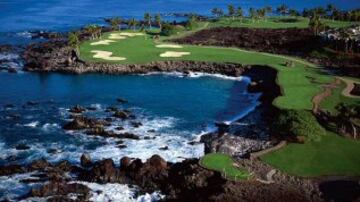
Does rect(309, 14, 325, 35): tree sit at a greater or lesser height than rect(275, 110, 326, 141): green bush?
greater

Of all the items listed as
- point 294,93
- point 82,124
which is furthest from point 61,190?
point 294,93

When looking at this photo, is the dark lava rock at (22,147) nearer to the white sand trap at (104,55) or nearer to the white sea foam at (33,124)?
the white sea foam at (33,124)

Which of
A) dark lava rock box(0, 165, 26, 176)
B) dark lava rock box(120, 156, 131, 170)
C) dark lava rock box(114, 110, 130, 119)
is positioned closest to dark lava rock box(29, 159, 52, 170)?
dark lava rock box(0, 165, 26, 176)

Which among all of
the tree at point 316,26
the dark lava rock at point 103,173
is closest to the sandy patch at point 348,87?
the dark lava rock at point 103,173

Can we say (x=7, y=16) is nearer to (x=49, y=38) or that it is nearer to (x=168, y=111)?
(x=49, y=38)

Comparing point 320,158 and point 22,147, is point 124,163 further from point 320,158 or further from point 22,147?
point 320,158

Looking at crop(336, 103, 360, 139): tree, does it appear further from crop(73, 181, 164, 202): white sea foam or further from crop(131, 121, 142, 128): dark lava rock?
crop(131, 121, 142, 128): dark lava rock
